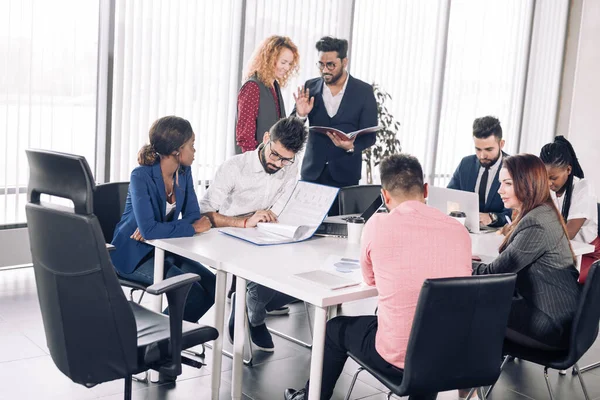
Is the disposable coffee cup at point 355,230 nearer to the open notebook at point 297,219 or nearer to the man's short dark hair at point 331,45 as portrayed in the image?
the open notebook at point 297,219

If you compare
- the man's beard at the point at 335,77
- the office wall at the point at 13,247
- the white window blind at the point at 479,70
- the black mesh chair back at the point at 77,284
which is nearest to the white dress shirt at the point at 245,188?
the man's beard at the point at 335,77

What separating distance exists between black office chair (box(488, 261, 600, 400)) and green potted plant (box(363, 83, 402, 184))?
3.51 m

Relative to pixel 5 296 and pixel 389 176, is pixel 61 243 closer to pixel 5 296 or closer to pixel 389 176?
pixel 389 176

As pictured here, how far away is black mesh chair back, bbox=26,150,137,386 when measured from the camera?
2.09 metres


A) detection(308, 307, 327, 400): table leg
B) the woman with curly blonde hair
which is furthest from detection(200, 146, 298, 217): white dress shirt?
detection(308, 307, 327, 400): table leg

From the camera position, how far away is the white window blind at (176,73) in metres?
5.05

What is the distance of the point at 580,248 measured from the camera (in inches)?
135

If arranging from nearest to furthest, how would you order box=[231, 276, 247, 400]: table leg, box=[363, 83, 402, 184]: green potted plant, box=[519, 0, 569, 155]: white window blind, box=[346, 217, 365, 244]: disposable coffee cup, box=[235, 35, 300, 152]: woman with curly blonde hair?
box=[231, 276, 247, 400]: table leg < box=[346, 217, 365, 244]: disposable coffee cup < box=[235, 35, 300, 152]: woman with curly blonde hair < box=[363, 83, 402, 184]: green potted plant < box=[519, 0, 569, 155]: white window blind

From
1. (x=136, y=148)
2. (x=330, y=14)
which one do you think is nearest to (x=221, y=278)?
(x=136, y=148)

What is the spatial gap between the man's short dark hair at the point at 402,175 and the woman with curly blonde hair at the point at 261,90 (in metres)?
1.90

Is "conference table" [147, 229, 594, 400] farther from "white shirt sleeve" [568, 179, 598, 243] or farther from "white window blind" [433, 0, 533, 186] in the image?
"white window blind" [433, 0, 533, 186]

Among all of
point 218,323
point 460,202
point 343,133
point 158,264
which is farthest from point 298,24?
point 218,323

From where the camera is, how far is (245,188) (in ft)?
11.9

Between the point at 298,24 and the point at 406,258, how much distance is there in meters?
4.12
